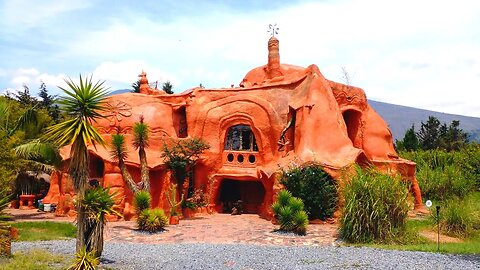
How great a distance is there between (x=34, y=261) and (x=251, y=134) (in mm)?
14029

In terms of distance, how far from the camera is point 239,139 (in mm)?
23047

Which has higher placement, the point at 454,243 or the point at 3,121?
the point at 3,121

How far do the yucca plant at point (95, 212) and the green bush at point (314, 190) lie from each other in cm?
913

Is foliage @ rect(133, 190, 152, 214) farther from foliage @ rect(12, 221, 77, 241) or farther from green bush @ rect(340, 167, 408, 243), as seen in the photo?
green bush @ rect(340, 167, 408, 243)

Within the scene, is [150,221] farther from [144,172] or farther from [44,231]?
[44,231]

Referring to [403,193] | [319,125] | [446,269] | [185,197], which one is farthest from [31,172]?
[446,269]

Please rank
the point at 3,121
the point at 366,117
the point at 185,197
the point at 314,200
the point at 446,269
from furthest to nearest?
the point at 366,117 < the point at 185,197 < the point at 3,121 < the point at 314,200 < the point at 446,269

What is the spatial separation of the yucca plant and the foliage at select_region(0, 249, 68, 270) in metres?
0.68

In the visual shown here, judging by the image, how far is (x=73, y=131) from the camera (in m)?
9.05

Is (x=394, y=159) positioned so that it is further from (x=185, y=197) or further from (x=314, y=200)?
(x=185, y=197)

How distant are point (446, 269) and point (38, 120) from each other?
63.1 ft

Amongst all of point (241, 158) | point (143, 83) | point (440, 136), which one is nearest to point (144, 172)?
point (241, 158)

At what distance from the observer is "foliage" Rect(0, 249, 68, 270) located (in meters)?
9.02

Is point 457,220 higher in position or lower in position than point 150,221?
higher
